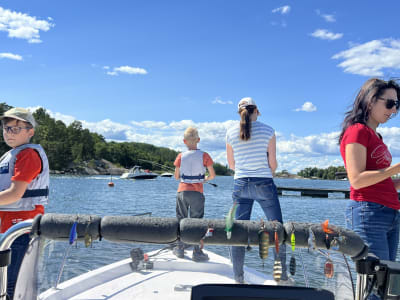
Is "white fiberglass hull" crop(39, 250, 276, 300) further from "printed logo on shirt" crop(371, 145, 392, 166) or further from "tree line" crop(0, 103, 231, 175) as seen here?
"tree line" crop(0, 103, 231, 175)

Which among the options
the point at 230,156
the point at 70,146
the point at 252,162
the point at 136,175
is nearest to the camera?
the point at 252,162

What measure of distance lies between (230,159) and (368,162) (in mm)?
1527

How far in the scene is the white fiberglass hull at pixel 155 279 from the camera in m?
2.63

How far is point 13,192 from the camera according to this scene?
2.14 metres

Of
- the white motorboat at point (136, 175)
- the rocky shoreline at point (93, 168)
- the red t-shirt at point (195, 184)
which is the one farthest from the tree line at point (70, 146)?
the red t-shirt at point (195, 184)

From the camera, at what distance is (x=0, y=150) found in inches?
2640

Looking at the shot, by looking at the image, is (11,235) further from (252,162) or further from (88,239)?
(252,162)

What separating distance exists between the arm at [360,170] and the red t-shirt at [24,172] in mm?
1966

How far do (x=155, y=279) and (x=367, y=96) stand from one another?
2261 mm

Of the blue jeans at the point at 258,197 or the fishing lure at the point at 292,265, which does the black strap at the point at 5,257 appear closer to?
the fishing lure at the point at 292,265

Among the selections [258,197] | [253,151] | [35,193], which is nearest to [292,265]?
[258,197]

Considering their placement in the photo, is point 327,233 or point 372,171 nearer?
point 327,233

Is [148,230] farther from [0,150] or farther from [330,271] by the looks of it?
[0,150]

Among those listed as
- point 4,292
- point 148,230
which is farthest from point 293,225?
point 4,292
